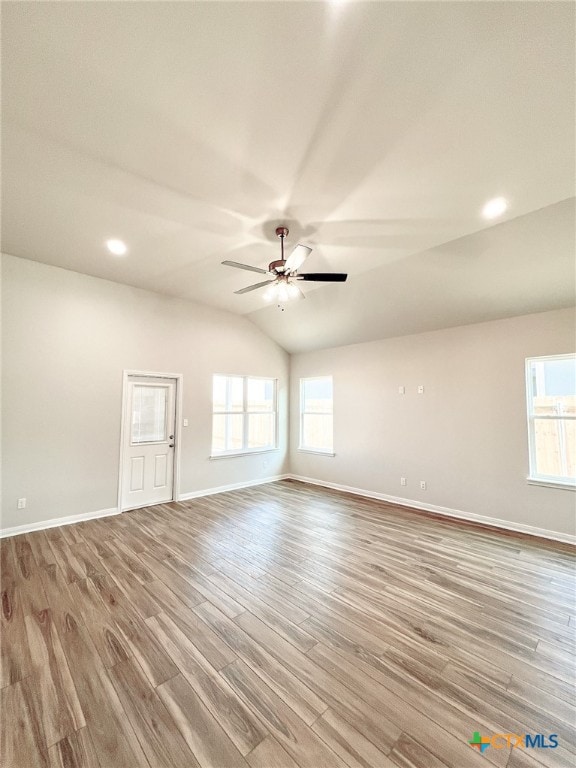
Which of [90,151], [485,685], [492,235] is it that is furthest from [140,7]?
[485,685]

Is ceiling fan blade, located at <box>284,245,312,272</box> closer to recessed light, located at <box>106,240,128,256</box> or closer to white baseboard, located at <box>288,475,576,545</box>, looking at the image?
recessed light, located at <box>106,240,128,256</box>

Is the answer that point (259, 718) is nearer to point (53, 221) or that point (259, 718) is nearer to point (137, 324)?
point (53, 221)

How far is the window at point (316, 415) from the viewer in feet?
20.2

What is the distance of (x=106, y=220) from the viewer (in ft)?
9.78

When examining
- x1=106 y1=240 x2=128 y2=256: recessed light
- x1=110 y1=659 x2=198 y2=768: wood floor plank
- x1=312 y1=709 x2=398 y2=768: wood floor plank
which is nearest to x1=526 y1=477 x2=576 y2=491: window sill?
x1=312 y1=709 x2=398 y2=768: wood floor plank

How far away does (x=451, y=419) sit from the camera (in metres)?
4.47

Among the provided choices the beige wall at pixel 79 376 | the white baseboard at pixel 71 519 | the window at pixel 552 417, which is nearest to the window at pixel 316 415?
the white baseboard at pixel 71 519

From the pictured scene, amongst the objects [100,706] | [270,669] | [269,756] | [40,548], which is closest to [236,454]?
[40,548]

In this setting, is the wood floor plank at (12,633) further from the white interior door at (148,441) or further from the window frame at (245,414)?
the window frame at (245,414)

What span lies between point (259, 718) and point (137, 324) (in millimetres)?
4589

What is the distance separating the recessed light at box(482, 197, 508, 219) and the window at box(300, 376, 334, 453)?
3.77 m

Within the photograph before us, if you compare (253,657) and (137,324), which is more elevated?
(137,324)

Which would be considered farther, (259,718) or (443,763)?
(259,718)

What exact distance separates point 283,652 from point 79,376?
13.1ft
